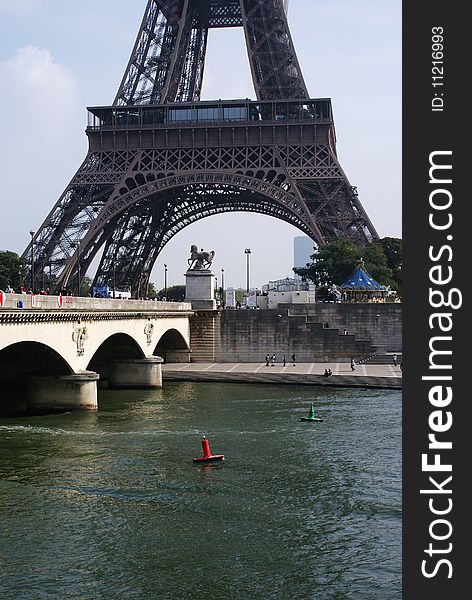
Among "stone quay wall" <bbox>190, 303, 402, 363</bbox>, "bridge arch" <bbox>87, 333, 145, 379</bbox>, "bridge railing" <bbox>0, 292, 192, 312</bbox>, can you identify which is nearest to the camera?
"bridge railing" <bbox>0, 292, 192, 312</bbox>

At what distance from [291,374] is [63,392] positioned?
20.5 meters

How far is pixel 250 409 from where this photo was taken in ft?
158

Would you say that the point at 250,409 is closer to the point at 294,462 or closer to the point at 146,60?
the point at 294,462

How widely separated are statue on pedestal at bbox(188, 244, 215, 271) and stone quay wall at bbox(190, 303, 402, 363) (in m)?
5.12

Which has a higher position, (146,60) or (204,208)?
(146,60)

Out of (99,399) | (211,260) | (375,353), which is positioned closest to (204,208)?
(211,260)

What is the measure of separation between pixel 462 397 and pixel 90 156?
269 ft

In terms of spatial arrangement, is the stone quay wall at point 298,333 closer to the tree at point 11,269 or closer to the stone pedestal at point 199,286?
the stone pedestal at point 199,286

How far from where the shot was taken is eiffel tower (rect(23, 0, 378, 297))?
281 feet

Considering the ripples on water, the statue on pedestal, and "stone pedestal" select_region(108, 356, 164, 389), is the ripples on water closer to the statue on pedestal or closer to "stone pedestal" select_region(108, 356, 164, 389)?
"stone pedestal" select_region(108, 356, 164, 389)

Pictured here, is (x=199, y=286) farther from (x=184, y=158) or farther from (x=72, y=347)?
(x=72, y=347)

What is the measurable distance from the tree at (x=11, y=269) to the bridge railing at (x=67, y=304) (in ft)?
98.5

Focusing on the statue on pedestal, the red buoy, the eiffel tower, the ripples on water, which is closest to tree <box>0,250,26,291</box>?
the eiffel tower

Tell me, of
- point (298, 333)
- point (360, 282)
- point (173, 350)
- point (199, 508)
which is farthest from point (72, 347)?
point (360, 282)
